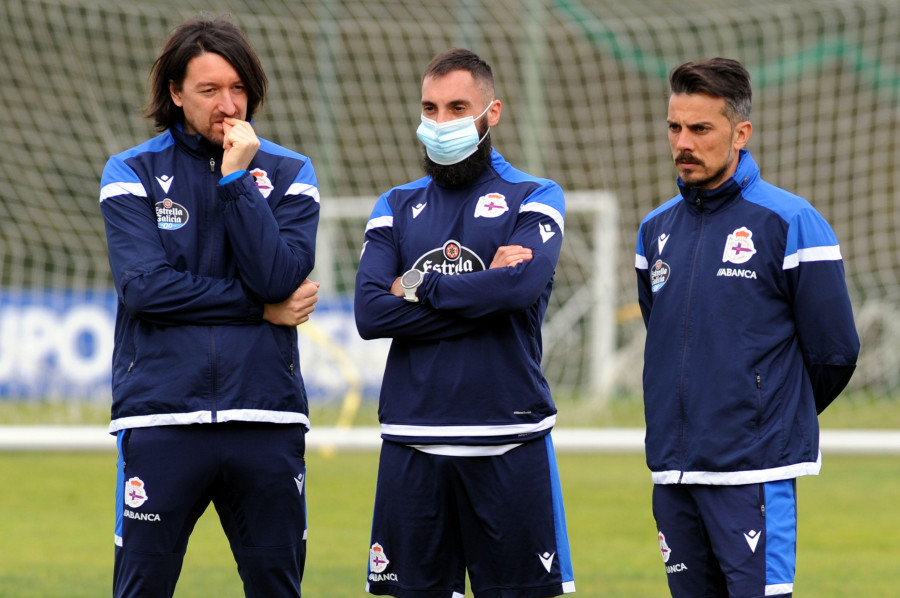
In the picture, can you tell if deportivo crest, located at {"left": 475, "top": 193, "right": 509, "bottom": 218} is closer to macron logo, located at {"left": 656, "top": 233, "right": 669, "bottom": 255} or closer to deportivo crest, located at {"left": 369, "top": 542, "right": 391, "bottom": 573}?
macron logo, located at {"left": 656, "top": 233, "right": 669, "bottom": 255}

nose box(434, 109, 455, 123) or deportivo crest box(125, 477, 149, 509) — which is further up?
nose box(434, 109, 455, 123)

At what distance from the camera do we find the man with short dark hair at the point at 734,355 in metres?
3.71

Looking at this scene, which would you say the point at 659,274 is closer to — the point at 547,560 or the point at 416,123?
the point at 547,560

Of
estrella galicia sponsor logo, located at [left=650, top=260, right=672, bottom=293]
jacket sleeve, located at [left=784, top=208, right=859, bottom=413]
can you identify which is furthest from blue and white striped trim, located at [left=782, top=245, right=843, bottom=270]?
estrella galicia sponsor logo, located at [left=650, top=260, right=672, bottom=293]

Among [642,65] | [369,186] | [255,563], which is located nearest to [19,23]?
[369,186]

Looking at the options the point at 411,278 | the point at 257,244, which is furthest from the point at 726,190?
the point at 257,244

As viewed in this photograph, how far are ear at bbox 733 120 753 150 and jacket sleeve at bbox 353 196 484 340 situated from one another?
40.1 inches

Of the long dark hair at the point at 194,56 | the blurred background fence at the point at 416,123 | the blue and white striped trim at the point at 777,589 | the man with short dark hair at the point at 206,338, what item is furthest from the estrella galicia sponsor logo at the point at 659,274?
the blurred background fence at the point at 416,123

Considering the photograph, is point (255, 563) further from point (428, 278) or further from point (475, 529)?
point (428, 278)

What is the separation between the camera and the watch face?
12.8 feet

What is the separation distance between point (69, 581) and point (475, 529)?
3212mm

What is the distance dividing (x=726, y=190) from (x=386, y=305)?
1158 mm

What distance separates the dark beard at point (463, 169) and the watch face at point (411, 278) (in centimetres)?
36

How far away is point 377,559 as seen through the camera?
390 centimetres
